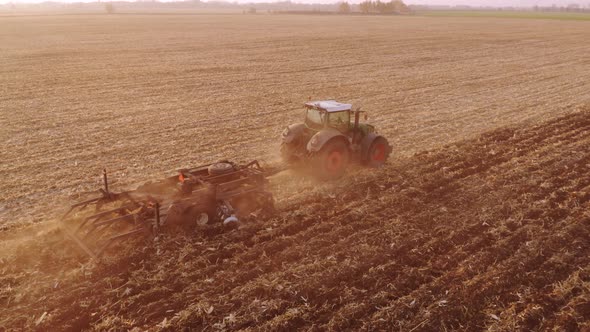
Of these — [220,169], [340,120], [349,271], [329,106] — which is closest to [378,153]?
[340,120]

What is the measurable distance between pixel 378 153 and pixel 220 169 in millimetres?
4270

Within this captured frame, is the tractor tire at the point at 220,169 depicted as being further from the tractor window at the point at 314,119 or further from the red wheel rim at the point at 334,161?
the tractor window at the point at 314,119

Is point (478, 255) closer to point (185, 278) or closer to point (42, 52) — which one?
point (185, 278)

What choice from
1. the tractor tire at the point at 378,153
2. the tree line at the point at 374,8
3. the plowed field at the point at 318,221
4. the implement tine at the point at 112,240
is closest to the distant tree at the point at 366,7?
the tree line at the point at 374,8

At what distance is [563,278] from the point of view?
7039mm

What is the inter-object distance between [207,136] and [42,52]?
29.4 metres

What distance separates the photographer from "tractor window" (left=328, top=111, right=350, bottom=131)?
10977 millimetres

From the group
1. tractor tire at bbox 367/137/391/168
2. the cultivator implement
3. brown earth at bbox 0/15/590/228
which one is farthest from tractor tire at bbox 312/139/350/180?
brown earth at bbox 0/15/590/228

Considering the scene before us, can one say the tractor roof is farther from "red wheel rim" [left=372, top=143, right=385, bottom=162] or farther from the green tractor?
"red wheel rim" [left=372, top=143, right=385, bottom=162]

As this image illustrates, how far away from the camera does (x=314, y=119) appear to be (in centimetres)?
1132

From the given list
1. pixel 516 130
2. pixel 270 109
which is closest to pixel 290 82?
pixel 270 109

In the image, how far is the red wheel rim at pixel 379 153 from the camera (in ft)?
37.6

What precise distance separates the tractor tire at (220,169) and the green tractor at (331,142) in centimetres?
196

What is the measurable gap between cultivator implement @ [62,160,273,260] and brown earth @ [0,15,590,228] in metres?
1.76
